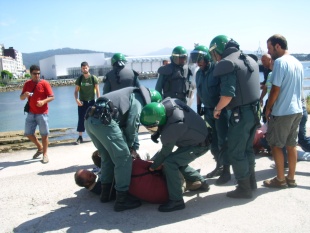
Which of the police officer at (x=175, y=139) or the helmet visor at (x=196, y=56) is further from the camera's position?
the helmet visor at (x=196, y=56)

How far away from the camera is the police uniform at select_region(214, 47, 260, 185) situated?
3.99 meters

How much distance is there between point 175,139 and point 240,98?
100 centimetres

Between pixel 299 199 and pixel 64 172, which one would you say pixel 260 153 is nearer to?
pixel 299 199

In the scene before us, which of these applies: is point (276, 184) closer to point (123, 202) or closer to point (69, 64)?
point (123, 202)

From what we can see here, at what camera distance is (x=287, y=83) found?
4238 mm

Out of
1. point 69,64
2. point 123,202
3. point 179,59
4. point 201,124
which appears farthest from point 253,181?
point 69,64

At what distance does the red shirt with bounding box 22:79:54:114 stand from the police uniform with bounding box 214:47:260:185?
3.93m

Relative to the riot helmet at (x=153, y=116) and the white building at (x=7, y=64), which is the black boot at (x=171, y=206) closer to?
the riot helmet at (x=153, y=116)

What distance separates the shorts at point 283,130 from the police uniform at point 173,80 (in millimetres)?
1910

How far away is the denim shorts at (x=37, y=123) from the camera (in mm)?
6574

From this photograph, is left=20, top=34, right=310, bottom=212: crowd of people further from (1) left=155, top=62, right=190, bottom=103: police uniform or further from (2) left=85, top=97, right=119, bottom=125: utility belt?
(1) left=155, top=62, right=190, bottom=103: police uniform

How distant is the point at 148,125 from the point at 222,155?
1.69m

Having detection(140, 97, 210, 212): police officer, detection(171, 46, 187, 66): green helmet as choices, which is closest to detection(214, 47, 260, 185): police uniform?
detection(140, 97, 210, 212): police officer

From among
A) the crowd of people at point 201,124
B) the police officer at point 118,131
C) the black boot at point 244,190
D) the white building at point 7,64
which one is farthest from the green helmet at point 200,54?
the white building at point 7,64
